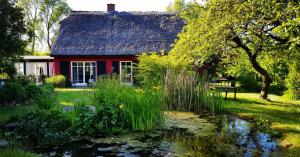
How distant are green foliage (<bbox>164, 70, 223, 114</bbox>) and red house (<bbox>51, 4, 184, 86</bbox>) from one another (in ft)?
32.9

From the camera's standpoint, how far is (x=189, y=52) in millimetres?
11641

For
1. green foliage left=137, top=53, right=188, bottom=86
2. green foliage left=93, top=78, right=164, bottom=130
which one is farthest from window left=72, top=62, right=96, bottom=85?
green foliage left=93, top=78, right=164, bottom=130

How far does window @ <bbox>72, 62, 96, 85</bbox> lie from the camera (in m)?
23.5

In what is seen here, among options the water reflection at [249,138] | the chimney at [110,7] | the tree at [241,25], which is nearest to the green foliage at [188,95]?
the tree at [241,25]

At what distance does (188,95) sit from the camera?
11.7m

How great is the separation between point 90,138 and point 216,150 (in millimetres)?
2954

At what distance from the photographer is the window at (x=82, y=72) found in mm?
23469

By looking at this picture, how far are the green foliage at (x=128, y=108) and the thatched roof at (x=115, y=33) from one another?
1382 centimetres

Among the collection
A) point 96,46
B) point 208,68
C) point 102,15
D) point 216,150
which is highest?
point 102,15

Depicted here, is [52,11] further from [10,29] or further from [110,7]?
[10,29]

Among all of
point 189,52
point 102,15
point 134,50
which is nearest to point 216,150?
point 189,52

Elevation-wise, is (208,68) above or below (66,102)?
Answer: above

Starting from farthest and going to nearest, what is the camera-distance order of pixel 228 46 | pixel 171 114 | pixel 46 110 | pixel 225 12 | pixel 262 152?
pixel 228 46
pixel 171 114
pixel 225 12
pixel 46 110
pixel 262 152

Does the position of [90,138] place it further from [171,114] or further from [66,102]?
[66,102]
